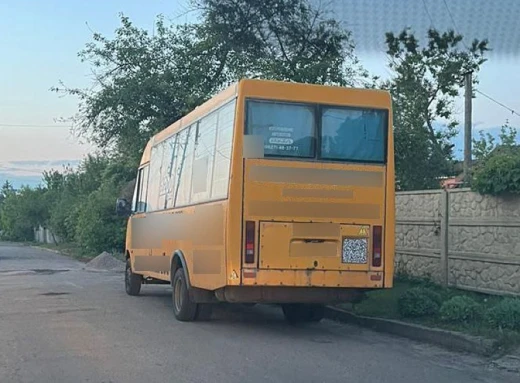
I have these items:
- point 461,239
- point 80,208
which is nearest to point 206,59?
point 461,239

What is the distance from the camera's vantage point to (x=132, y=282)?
17.4m

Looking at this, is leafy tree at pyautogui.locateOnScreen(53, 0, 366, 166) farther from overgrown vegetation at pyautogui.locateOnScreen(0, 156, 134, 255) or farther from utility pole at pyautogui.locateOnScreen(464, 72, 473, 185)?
overgrown vegetation at pyautogui.locateOnScreen(0, 156, 134, 255)

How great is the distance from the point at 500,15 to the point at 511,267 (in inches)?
159

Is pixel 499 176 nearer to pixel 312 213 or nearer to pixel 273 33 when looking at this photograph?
pixel 312 213

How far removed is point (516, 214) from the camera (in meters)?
12.6

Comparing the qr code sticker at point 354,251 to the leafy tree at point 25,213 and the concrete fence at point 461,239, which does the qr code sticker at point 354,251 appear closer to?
the concrete fence at point 461,239

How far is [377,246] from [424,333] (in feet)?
4.59

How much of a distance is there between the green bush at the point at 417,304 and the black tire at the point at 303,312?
1.39 m

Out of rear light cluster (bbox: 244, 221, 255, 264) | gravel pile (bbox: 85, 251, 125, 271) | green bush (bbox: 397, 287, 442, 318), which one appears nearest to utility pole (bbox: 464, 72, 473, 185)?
green bush (bbox: 397, 287, 442, 318)

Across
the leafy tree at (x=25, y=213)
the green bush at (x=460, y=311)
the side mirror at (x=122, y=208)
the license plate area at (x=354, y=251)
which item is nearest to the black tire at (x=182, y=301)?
the license plate area at (x=354, y=251)

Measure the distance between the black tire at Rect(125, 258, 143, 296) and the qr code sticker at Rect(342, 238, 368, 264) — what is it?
733cm

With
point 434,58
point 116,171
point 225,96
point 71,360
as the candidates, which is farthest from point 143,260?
point 116,171

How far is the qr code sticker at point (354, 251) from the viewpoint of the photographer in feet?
35.9

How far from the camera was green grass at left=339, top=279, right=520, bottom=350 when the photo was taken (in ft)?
32.7
